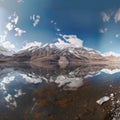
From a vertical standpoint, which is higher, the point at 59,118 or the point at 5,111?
the point at 5,111

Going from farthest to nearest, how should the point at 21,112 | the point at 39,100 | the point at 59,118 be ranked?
the point at 39,100, the point at 21,112, the point at 59,118

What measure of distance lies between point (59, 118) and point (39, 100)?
14.3 ft

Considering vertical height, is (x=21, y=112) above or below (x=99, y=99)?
below

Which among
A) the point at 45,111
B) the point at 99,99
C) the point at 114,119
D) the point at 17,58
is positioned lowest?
the point at 114,119

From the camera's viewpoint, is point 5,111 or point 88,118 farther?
point 5,111

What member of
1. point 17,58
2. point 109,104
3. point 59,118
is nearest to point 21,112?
point 59,118

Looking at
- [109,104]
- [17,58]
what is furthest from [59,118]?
[17,58]

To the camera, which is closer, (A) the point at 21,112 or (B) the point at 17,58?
(A) the point at 21,112

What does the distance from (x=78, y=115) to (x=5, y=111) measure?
3584mm

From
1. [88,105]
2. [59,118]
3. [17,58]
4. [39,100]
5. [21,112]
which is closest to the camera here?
[59,118]

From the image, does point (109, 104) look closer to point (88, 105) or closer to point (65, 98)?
point (88, 105)

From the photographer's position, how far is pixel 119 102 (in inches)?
569

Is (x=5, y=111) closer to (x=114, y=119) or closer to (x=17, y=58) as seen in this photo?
(x=114, y=119)

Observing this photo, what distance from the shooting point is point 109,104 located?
13922 millimetres
